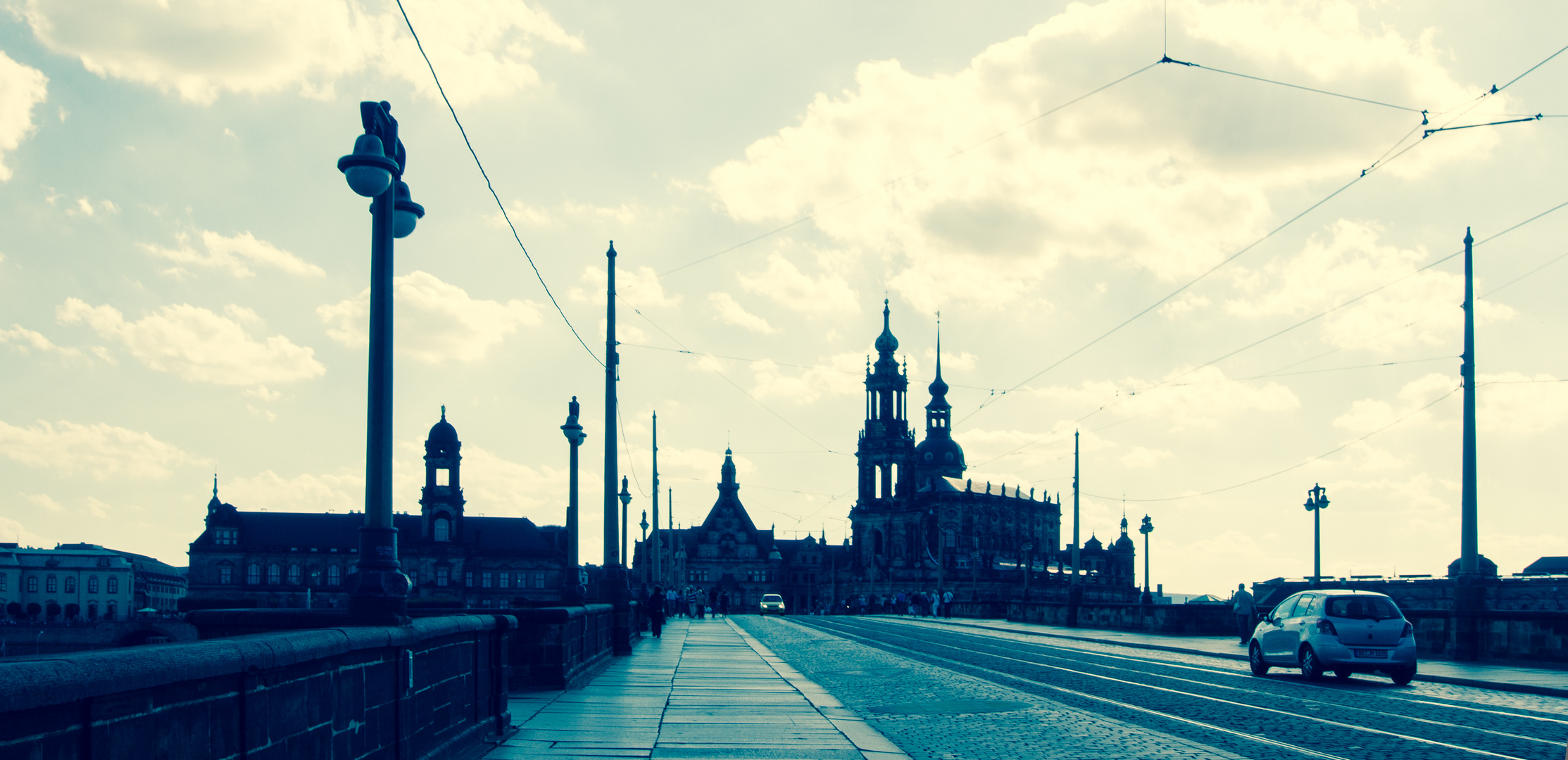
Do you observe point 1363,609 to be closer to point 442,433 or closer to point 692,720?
point 692,720

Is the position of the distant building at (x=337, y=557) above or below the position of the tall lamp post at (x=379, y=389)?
below

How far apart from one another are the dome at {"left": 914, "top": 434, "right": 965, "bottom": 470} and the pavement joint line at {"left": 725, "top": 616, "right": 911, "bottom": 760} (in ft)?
406

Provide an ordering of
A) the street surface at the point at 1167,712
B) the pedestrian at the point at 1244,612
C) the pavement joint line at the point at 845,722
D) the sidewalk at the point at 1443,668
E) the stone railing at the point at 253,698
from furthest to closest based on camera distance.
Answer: the pedestrian at the point at 1244,612, the sidewalk at the point at 1443,668, the street surface at the point at 1167,712, the pavement joint line at the point at 845,722, the stone railing at the point at 253,698

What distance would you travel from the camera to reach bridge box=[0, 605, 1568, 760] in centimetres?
459

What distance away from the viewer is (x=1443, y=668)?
2261 centimetres

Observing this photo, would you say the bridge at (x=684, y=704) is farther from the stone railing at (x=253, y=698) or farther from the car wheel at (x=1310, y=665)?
the car wheel at (x=1310, y=665)

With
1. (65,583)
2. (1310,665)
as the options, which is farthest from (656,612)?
(65,583)

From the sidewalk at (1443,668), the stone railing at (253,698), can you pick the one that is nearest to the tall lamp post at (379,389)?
the stone railing at (253,698)

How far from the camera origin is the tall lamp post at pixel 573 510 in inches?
966

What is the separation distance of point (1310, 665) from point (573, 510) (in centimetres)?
1431

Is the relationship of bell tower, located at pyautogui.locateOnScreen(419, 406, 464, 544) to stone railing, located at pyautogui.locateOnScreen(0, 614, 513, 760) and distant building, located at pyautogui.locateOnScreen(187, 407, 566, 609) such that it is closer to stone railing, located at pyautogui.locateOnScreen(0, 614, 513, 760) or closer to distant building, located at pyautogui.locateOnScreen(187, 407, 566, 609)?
distant building, located at pyautogui.locateOnScreen(187, 407, 566, 609)

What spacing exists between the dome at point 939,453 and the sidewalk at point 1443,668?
105025 millimetres

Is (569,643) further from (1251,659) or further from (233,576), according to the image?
(233,576)

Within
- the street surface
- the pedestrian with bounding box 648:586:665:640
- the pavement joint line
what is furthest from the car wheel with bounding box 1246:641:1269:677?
the pedestrian with bounding box 648:586:665:640
